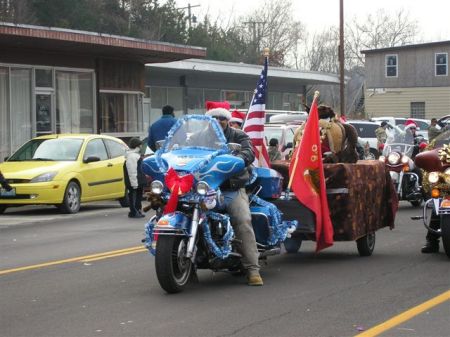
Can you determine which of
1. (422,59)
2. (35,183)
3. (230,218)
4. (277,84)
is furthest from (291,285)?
(422,59)

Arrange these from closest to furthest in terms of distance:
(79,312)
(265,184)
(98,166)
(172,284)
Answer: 1. (79,312)
2. (172,284)
3. (265,184)
4. (98,166)

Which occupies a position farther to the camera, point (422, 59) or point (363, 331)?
point (422, 59)

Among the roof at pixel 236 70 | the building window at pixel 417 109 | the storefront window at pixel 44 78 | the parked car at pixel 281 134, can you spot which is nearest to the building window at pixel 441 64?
the building window at pixel 417 109

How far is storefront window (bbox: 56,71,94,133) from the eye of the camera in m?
26.4

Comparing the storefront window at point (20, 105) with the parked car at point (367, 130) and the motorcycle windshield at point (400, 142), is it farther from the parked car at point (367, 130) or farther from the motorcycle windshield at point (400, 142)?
the parked car at point (367, 130)

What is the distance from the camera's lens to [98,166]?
1962 cm

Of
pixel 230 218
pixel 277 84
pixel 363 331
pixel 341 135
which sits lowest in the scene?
pixel 363 331

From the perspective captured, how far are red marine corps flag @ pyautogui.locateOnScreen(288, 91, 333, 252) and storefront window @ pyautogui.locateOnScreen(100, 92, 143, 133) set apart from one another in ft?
60.7

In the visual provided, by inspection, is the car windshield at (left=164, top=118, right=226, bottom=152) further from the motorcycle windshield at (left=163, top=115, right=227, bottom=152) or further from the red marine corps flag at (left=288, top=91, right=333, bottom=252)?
the red marine corps flag at (left=288, top=91, right=333, bottom=252)

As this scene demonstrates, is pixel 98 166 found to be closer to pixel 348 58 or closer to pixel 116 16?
pixel 116 16

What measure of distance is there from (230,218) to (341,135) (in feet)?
→ 9.70

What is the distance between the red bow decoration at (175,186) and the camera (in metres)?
8.45

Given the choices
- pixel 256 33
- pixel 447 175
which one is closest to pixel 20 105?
pixel 447 175

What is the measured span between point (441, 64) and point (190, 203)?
182 feet
